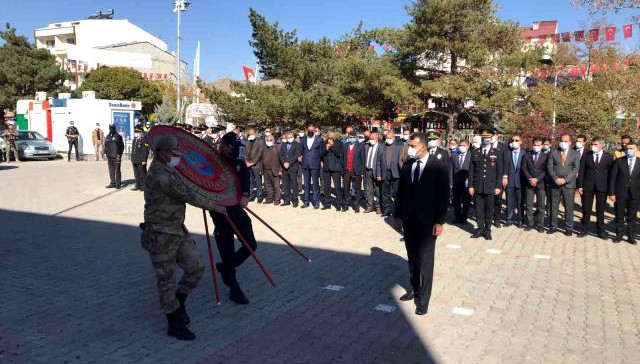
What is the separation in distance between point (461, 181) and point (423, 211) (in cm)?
561

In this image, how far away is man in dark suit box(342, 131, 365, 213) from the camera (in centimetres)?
1230

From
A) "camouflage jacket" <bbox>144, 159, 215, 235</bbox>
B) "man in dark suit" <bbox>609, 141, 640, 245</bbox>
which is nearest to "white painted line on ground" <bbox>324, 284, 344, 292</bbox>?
"camouflage jacket" <bbox>144, 159, 215, 235</bbox>

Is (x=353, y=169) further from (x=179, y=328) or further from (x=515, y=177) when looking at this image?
(x=179, y=328)

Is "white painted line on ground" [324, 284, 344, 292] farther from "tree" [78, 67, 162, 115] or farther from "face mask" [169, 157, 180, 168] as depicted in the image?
"tree" [78, 67, 162, 115]

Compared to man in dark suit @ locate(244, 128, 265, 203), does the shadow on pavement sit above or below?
below

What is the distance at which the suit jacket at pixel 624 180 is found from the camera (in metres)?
A: 9.44

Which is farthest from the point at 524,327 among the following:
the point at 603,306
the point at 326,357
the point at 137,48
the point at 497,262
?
the point at 137,48

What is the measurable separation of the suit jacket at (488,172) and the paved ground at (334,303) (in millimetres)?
964

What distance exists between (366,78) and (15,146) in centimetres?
1726

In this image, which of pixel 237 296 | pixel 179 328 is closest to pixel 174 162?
pixel 179 328

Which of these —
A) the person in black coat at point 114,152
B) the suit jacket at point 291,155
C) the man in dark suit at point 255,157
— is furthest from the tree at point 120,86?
the suit jacket at point 291,155

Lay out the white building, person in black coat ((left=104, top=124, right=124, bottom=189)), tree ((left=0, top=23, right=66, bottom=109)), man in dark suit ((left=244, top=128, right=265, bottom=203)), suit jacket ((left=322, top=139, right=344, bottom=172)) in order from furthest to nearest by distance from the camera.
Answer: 1. the white building
2. tree ((left=0, top=23, right=66, bottom=109))
3. person in black coat ((left=104, top=124, right=124, bottom=189))
4. man in dark suit ((left=244, top=128, right=265, bottom=203))
5. suit jacket ((left=322, top=139, right=344, bottom=172))

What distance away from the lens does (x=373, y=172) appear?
12086mm

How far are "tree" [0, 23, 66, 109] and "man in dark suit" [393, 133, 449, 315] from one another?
52557mm
